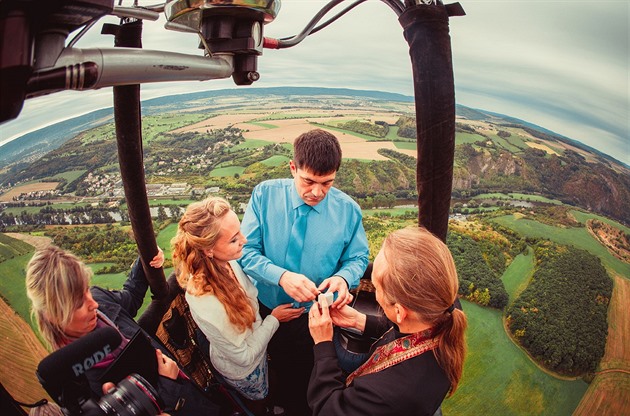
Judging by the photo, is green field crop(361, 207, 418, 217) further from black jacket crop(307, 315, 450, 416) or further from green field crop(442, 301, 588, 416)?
black jacket crop(307, 315, 450, 416)

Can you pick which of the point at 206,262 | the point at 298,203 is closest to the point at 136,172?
the point at 206,262

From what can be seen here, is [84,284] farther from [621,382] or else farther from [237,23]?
[621,382]

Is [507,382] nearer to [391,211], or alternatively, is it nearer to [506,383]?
[506,383]

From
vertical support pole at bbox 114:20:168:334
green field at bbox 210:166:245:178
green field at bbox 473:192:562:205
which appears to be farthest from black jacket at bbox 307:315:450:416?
green field at bbox 473:192:562:205

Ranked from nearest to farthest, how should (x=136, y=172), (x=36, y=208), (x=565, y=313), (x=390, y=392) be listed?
(x=390, y=392) < (x=136, y=172) < (x=36, y=208) < (x=565, y=313)

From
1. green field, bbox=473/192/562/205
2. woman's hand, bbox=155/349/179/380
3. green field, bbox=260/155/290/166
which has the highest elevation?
woman's hand, bbox=155/349/179/380

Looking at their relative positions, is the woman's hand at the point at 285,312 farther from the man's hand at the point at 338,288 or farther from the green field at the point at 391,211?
the green field at the point at 391,211

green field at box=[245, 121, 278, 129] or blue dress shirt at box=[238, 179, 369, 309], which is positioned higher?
blue dress shirt at box=[238, 179, 369, 309]

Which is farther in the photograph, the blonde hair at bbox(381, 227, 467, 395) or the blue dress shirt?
the blue dress shirt
